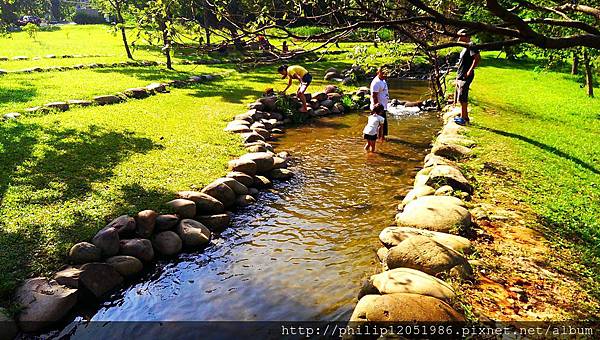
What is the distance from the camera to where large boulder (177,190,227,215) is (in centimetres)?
725

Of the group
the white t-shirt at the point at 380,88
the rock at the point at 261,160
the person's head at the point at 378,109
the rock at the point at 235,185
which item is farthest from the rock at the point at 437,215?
the white t-shirt at the point at 380,88

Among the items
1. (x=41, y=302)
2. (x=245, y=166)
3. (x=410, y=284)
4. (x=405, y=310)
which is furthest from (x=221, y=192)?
(x=405, y=310)

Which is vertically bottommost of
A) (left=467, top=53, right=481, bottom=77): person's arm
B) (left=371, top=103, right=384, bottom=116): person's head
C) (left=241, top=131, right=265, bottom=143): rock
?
(left=241, top=131, right=265, bottom=143): rock

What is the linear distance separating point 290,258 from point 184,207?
1.97 m

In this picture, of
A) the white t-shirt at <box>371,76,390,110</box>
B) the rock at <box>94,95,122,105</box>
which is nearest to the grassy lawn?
the white t-shirt at <box>371,76,390,110</box>

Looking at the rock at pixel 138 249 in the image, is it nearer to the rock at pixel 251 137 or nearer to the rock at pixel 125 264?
the rock at pixel 125 264

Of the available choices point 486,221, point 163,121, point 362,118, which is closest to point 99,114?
point 163,121

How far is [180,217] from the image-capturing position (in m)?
6.82

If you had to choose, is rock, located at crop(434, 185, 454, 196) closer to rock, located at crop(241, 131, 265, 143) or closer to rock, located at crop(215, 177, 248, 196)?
rock, located at crop(215, 177, 248, 196)

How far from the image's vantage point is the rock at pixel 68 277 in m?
5.06

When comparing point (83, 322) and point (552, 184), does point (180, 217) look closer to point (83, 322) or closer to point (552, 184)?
point (83, 322)

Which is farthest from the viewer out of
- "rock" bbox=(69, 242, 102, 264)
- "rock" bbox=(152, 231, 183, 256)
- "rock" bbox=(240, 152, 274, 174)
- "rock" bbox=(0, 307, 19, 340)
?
"rock" bbox=(240, 152, 274, 174)

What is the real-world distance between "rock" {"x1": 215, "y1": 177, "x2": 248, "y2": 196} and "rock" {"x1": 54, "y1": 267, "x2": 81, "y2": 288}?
10.4 feet

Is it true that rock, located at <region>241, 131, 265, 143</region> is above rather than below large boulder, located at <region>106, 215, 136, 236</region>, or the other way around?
above
